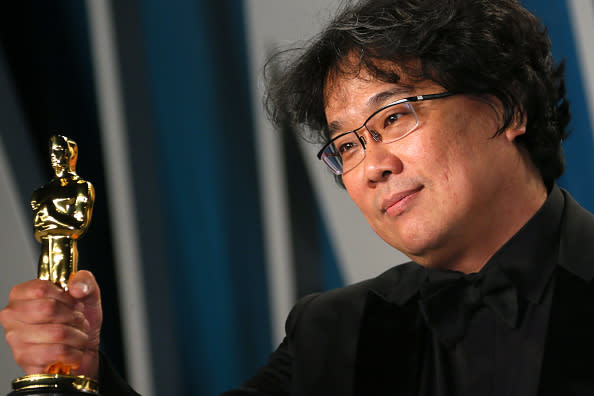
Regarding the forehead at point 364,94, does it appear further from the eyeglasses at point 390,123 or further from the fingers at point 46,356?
the fingers at point 46,356

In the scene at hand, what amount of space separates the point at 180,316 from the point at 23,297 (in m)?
1.00

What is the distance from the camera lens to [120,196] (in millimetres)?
2133

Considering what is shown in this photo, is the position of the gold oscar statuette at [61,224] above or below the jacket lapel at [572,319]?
above

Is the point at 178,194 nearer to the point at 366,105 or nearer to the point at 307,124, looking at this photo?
the point at 307,124

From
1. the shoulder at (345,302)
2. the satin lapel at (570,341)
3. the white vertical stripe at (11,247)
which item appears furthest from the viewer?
the white vertical stripe at (11,247)

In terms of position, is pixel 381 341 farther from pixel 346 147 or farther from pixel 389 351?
pixel 346 147

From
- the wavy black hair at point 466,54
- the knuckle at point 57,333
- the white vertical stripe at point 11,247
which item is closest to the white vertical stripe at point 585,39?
the wavy black hair at point 466,54

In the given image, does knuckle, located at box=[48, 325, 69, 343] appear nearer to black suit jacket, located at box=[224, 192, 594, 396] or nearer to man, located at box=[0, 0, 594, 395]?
man, located at box=[0, 0, 594, 395]

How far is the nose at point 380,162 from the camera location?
53.7 inches

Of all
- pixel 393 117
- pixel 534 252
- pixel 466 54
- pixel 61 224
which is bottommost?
pixel 534 252

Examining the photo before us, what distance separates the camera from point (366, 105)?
1.41 m

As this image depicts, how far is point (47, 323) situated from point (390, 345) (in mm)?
733

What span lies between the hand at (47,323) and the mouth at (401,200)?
23.1 inches

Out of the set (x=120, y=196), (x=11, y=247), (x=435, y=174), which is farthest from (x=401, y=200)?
(x=11, y=247)
